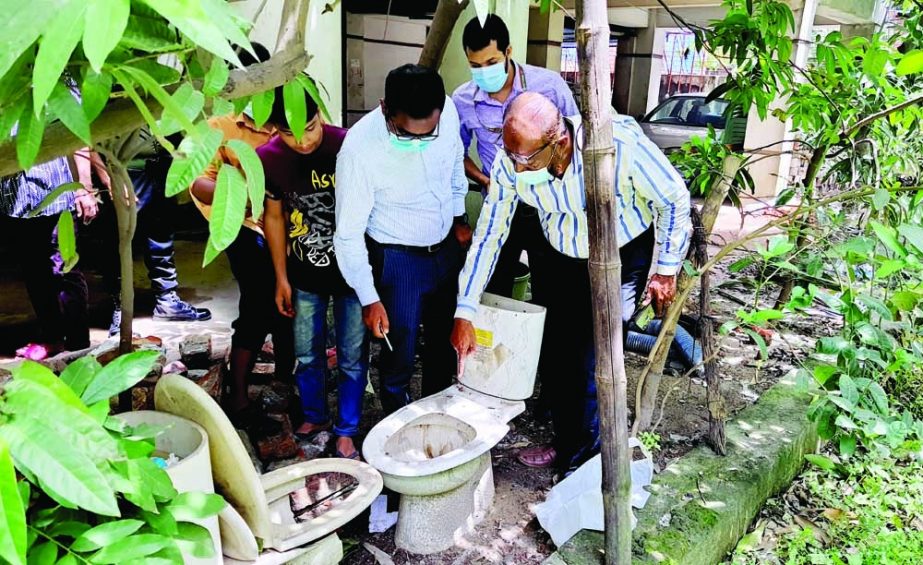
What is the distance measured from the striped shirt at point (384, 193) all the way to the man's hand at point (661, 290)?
91cm

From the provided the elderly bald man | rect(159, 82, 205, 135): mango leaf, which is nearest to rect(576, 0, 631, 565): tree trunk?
the elderly bald man

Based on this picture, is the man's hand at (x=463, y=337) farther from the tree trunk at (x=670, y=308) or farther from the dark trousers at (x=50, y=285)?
the dark trousers at (x=50, y=285)

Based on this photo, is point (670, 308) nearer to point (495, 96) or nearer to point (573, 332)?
point (573, 332)

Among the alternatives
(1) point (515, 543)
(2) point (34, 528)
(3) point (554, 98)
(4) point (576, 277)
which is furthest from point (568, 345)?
(2) point (34, 528)

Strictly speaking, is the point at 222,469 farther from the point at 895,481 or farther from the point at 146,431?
the point at 895,481

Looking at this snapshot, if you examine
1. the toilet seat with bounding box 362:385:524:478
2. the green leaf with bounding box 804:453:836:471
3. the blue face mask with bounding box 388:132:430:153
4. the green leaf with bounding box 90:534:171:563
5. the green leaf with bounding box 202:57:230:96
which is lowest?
the green leaf with bounding box 804:453:836:471

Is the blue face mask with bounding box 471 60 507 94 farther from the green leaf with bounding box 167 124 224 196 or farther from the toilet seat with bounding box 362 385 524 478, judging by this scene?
the green leaf with bounding box 167 124 224 196

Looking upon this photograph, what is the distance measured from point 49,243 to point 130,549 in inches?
130

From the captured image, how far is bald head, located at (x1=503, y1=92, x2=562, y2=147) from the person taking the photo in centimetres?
225

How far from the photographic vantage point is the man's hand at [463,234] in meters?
3.16

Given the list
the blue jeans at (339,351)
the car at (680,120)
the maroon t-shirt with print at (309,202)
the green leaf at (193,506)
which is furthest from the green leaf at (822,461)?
the car at (680,120)

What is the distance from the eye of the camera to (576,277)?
2779 mm

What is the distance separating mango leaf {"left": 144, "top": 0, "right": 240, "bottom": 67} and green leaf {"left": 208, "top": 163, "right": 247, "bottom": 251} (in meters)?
0.33

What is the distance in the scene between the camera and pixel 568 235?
2.70 metres
